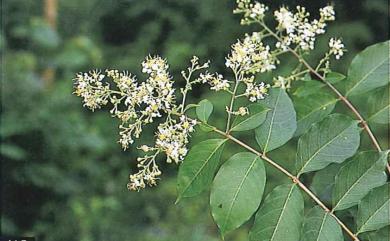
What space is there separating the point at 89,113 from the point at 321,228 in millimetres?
3564

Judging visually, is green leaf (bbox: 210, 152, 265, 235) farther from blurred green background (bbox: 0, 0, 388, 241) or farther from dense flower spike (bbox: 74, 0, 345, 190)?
blurred green background (bbox: 0, 0, 388, 241)

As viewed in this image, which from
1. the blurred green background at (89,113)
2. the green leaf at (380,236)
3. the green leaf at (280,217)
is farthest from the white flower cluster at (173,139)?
the blurred green background at (89,113)

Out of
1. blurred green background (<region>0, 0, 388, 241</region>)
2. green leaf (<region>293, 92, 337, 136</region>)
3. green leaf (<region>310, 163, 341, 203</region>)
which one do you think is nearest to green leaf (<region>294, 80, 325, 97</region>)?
green leaf (<region>293, 92, 337, 136</region>)

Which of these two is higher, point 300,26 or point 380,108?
point 300,26

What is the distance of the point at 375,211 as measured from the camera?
78 centimetres

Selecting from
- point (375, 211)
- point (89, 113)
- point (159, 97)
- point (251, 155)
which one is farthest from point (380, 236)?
point (89, 113)

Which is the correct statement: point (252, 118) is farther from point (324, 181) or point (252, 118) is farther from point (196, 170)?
point (324, 181)

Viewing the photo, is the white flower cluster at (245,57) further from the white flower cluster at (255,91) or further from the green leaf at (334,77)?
the green leaf at (334,77)

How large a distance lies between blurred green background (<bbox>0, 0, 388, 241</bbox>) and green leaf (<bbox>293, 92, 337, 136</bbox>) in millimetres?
1846

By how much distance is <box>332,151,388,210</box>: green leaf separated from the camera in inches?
31.0

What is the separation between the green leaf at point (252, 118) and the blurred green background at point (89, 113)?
201 centimetres

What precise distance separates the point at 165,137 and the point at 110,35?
376 centimetres

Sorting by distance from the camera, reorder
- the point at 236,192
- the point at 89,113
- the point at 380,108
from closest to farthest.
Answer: the point at 236,192 < the point at 380,108 < the point at 89,113

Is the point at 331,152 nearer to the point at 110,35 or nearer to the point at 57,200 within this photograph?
the point at 57,200
